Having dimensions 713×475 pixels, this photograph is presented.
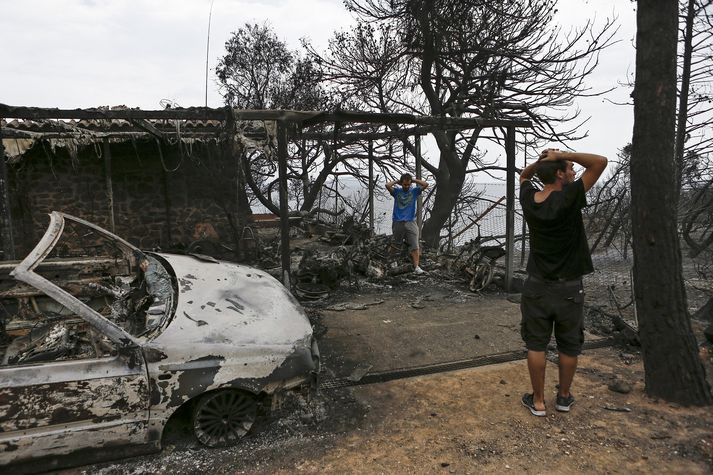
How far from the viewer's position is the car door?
2.61 meters

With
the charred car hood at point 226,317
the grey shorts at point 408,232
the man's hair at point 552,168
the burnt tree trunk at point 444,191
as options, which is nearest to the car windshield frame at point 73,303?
the charred car hood at point 226,317

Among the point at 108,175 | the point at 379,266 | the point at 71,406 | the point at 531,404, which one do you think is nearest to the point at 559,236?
the point at 531,404

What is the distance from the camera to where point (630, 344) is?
500 centimetres

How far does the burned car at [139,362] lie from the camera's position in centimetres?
268

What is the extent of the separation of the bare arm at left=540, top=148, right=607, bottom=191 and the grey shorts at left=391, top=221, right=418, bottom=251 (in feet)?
16.7

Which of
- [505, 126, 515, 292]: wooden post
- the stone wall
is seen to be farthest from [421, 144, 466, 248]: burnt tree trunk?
the stone wall

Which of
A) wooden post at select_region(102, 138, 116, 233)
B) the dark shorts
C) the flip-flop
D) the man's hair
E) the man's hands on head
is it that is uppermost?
wooden post at select_region(102, 138, 116, 233)

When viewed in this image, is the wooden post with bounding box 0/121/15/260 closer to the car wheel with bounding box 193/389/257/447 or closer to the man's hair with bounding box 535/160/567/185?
the car wheel with bounding box 193/389/257/447

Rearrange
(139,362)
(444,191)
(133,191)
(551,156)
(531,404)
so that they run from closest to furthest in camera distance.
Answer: (139,362) < (551,156) < (531,404) < (133,191) < (444,191)

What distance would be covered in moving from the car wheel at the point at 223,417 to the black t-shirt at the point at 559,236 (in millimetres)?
2500

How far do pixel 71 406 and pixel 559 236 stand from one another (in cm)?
361

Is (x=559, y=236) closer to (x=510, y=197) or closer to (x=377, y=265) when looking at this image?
(x=510, y=197)

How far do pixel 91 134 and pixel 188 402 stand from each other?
6952mm

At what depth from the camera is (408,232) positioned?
8.38m
